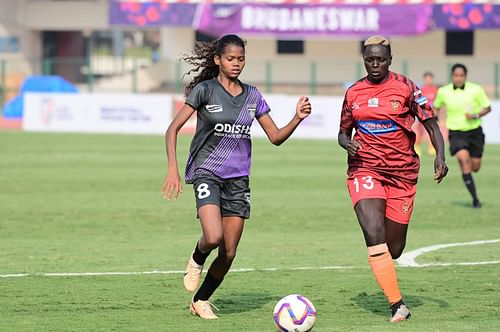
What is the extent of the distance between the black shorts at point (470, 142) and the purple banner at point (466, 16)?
1076 inches

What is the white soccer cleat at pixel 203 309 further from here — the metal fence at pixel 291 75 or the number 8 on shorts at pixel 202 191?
the metal fence at pixel 291 75

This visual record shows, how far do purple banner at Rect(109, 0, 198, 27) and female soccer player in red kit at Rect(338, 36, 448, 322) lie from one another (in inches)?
1446

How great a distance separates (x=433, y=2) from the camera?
43219mm

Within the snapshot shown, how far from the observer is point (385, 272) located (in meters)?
8.28

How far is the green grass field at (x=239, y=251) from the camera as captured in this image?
28.0 ft

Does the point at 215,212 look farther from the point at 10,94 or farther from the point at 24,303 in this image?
the point at 10,94

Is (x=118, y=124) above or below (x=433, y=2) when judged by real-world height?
below

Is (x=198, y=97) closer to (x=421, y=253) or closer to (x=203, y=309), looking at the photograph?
(x=203, y=309)

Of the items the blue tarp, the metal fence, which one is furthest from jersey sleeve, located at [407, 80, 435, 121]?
the metal fence

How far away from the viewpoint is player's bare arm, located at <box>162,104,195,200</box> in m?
8.12

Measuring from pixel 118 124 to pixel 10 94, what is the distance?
17.0 metres

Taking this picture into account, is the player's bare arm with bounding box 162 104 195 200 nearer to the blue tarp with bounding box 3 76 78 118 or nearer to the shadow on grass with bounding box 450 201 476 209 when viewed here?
the shadow on grass with bounding box 450 201 476 209

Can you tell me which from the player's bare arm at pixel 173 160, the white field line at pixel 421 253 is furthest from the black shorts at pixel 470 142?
the player's bare arm at pixel 173 160

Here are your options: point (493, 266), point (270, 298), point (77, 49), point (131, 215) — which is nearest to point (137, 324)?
point (270, 298)
